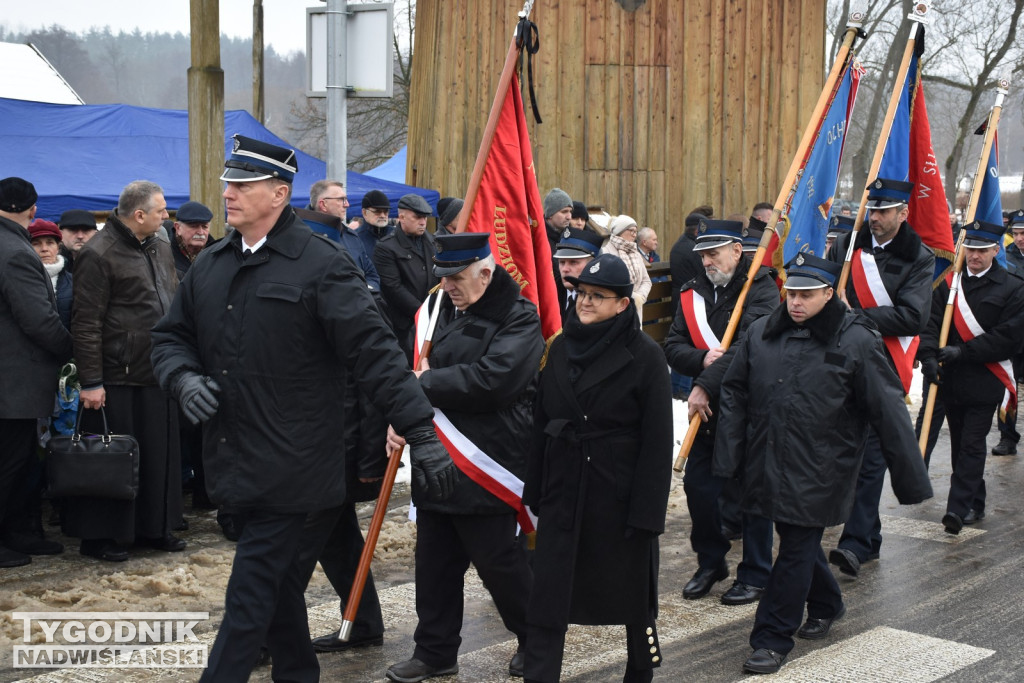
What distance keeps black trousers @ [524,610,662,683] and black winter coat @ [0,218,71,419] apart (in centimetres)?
363

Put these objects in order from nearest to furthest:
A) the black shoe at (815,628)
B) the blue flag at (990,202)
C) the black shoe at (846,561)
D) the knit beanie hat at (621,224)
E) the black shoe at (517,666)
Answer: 1. the black shoe at (517,666)
2. the black shoe at (815,628)
3. the black shoe at (846,561)
4. the blue flag at (990,202)
5. the knit beanie hat at (621,224)

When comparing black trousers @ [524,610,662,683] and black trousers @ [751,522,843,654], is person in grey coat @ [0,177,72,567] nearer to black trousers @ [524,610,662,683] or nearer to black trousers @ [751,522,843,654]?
black trousers @ [524,610,662,683]

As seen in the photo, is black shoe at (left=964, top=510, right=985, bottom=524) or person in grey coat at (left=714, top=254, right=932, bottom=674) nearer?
person in grey coat at (left=714, top=254, right=932, bottom=674)

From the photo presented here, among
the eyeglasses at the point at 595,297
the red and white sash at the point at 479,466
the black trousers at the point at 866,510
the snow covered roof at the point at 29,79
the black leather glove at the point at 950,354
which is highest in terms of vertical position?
the snow covered roof at the point at 29,79

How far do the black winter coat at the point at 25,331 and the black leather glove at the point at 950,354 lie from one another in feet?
18.7

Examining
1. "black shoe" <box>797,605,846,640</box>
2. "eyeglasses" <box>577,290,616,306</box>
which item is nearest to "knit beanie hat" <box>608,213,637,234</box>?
"black shoe" <box>797,605,846,640</box>

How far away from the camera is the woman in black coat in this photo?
487cm

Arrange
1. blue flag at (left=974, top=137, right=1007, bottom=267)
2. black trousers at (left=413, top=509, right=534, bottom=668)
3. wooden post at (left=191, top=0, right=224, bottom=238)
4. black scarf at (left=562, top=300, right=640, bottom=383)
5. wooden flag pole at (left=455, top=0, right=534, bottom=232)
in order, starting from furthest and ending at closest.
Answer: blue flag at (left=974, top=137, right=1007, bottom=267) < wooden post at (left=191, top=0, right=224, bottom=238) < wooden flag pole at (left=455, top=0, right=534, bottom=232) < black trousers at (left=413, top=509, right=534, bottom=668) < black scarf at (left=562, top=300, right=640, bottom=383)

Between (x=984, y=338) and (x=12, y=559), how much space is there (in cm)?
652

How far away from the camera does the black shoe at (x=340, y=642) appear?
5.66 m

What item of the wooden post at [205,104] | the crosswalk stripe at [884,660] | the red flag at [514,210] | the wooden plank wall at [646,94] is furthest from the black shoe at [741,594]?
the wooden plank wall at [646,94]

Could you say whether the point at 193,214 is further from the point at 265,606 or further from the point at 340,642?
the point at 265,606

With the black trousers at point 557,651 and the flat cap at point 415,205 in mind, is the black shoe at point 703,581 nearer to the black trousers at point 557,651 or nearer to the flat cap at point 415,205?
the black trousers at point 557,651

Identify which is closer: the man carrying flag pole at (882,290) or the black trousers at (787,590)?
the black trousers at (787,590)
